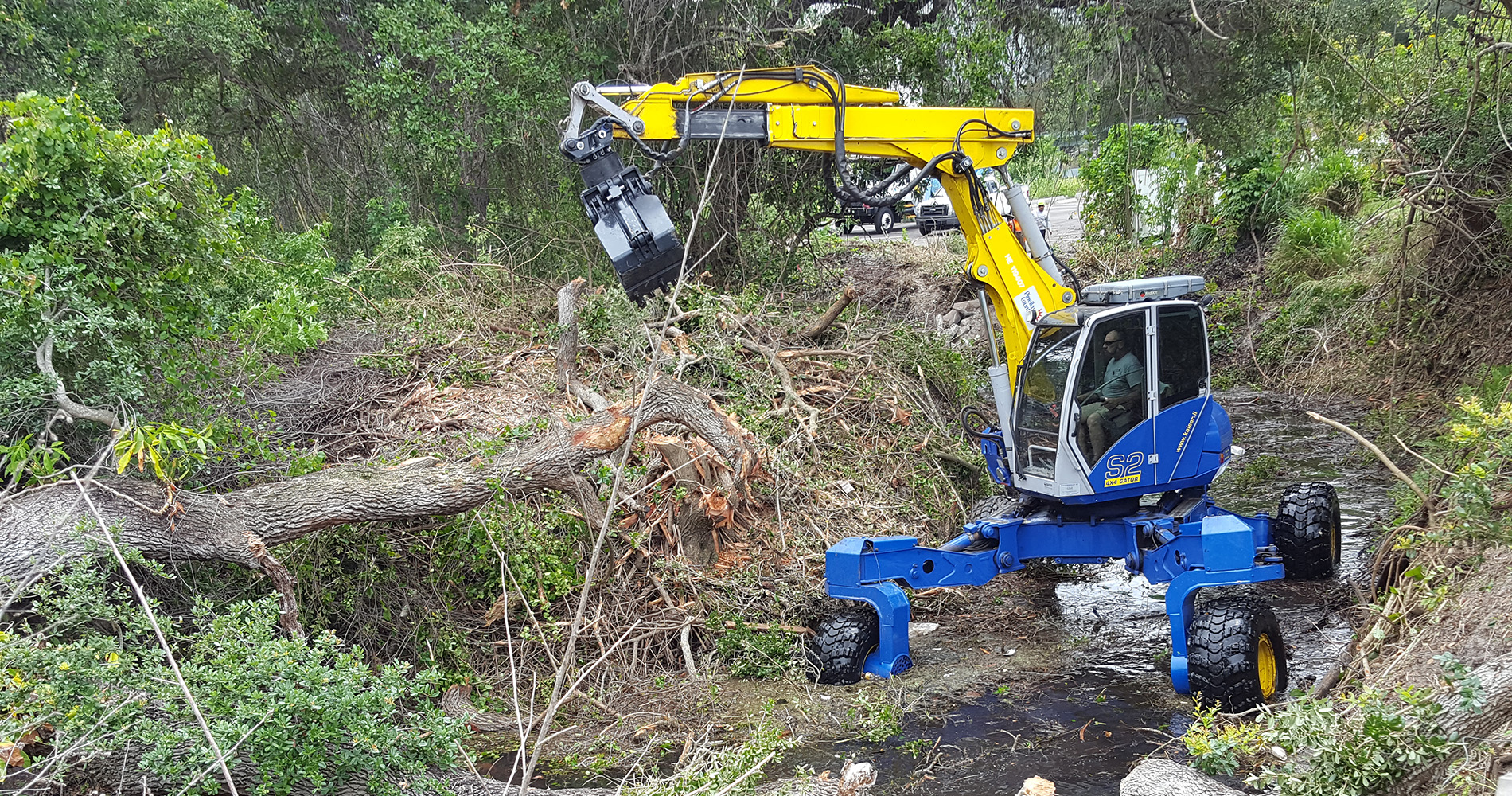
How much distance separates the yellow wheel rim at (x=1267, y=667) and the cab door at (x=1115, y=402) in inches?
48.0

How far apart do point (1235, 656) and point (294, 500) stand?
190 inches

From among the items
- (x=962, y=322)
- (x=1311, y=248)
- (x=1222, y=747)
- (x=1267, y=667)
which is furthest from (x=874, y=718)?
(x=1311, y=248)

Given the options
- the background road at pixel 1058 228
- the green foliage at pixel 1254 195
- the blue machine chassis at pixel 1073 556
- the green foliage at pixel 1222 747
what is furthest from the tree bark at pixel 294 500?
the green foliage at pixel 1254 195

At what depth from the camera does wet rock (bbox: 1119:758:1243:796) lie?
14.1 ft

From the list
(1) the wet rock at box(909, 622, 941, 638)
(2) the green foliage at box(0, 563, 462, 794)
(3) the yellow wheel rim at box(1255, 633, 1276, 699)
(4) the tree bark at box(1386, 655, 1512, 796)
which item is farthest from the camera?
(1) the wet rock at box(909, 622, 941, 638)

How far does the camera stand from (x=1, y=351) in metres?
4.82

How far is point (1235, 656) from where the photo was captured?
17.5 ft

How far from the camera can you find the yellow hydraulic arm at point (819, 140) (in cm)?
588

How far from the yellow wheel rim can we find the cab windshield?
1462 millimetres

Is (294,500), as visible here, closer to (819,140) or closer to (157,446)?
(157,446)

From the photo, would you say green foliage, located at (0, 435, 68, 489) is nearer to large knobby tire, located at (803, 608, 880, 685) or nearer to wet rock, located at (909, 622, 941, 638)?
large knobby tire, located at (803, 608, 880, 685)

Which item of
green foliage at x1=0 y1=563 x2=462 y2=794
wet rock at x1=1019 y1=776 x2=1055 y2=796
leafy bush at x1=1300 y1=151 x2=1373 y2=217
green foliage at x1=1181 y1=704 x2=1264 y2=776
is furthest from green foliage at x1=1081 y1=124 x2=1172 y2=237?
green foliage at x1=0 y1=563 x2=462 y2=794

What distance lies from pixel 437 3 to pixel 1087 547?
26.8 ft

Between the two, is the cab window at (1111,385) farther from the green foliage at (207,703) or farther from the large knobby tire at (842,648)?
the green foliage at (207,703)
